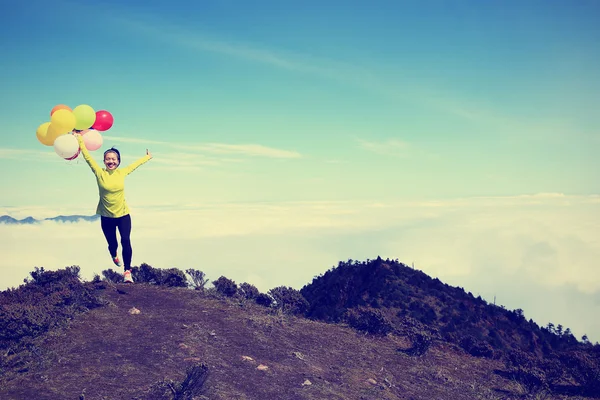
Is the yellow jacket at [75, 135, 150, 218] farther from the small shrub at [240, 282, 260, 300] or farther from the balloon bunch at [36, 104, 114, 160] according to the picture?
the small shrub at [240, 282, 260, 300]

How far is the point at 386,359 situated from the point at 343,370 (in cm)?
264

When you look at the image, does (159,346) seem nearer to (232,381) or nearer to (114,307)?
(232,381)

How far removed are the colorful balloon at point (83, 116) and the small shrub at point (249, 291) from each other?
968 centimetres

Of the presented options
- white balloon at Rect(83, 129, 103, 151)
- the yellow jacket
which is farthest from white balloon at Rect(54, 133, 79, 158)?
white balloon at Rect(83, 129, 103, 151)

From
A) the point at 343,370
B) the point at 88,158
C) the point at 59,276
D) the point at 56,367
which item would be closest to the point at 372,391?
the point at 343,370

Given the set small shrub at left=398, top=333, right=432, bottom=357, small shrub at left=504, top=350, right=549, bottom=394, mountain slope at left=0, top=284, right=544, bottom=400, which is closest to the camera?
mountain slope at left=0, top=284, right=544, bottom=400

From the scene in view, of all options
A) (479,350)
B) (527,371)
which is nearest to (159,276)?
(479,350)

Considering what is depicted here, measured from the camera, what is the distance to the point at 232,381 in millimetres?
11609

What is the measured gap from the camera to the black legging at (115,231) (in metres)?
15.2

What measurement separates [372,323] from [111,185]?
1121 centimetres

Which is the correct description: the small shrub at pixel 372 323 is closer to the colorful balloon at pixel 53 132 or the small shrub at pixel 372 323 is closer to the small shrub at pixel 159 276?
the small shrub at pixel 159 276

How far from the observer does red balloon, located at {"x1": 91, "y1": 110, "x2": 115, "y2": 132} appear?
14.8m

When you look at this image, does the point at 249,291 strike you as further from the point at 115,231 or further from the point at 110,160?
the point at 110,160

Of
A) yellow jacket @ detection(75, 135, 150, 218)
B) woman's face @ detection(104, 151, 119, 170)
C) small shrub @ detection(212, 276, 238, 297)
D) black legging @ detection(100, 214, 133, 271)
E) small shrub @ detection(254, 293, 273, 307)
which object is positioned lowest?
small shrub @ detection(254, 293, 273, 307)
